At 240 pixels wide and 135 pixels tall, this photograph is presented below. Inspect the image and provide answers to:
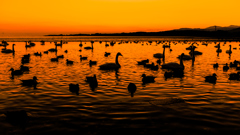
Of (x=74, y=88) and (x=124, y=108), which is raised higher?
(x=74, y=88)

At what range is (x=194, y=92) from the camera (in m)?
15.1

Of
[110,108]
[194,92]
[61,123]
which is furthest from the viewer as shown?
[194,92]

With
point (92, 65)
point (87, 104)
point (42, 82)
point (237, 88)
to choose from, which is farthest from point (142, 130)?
point (92, 65)

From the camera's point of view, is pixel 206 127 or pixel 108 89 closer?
pixel 206 127

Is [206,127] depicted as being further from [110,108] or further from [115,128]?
[110,108]

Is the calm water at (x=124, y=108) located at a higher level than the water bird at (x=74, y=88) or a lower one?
lower

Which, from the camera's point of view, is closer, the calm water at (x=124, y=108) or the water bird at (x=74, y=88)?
the calm water at (x=124, y=108)

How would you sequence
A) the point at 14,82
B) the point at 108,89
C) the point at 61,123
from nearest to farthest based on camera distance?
the point at 61,123
the point at 108,89
the point at 14,82

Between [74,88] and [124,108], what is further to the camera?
[74,88]

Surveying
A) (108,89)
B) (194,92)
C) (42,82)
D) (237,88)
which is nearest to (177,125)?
(194,92)

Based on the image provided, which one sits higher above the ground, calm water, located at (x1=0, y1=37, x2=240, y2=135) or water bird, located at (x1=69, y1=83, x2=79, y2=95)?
water bird, located at (x1=69, y1=83, x2=79, y2=95)

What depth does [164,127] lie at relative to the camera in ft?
30.6

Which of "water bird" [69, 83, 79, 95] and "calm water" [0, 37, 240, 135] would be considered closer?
"calm water" [0, 37, 240, 135]

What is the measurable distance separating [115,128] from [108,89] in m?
7.01
